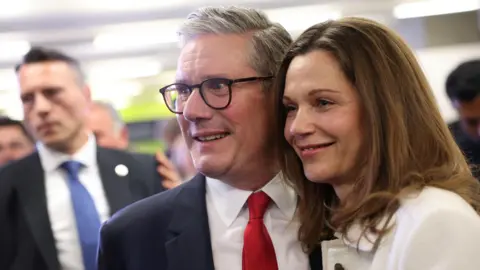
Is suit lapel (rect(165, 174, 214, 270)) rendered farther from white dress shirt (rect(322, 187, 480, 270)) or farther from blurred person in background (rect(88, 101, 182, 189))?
blurred person in background (rect(88, 101, 182, 189))

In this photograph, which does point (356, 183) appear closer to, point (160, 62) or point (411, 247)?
point (411, 247)

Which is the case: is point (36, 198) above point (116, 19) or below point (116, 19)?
below

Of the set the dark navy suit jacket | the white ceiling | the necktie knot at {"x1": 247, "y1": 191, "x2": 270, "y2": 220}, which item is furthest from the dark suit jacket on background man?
the white ceiling

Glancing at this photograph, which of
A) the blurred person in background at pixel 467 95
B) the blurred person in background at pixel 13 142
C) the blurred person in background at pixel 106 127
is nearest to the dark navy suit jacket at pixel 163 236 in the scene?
the blurred person in background at pixel 106 127

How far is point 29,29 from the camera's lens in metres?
6.14

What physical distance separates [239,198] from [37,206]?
3.24ft

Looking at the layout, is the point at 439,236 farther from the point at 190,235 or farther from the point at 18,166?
the point at 18,166

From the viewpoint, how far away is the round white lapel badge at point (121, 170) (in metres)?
2.63

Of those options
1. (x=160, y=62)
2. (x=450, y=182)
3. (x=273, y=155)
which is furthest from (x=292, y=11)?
(x=450, y=182)

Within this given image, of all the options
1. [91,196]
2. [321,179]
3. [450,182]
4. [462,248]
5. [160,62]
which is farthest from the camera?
[160,62]

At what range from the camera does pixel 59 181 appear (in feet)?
8.23

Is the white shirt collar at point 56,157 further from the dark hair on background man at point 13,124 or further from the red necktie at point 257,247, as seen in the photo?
the dark hair on background man at point 13,124

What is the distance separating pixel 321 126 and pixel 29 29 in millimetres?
5229

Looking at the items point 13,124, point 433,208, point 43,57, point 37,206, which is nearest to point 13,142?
point 13,124
